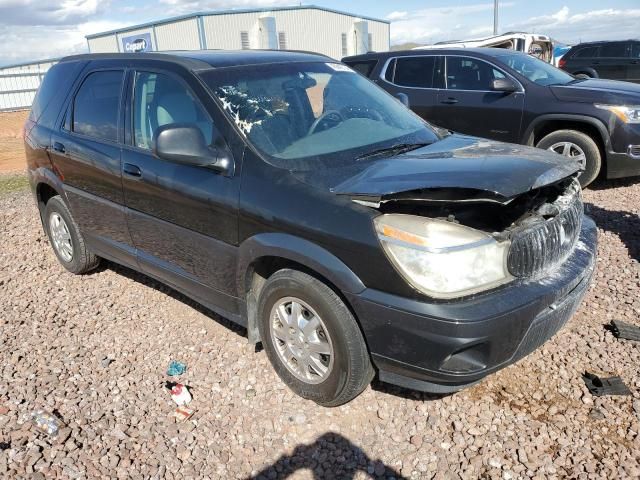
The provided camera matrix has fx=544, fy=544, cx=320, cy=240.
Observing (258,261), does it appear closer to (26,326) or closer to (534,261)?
(534,261)

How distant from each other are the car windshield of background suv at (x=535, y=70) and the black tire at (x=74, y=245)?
5846 millimetres

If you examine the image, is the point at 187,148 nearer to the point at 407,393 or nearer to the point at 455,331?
the point at 455,331

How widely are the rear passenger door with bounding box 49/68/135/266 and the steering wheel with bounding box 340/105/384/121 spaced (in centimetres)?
161

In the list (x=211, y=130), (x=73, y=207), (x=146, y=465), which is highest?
(x=211, y=130)

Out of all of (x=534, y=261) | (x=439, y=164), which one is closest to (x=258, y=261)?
(x=439, y=164)

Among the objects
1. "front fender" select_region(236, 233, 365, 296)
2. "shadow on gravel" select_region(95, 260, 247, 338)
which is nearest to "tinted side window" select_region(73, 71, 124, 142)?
"shadow on gravel" select_region(95, 260, 247, 338)

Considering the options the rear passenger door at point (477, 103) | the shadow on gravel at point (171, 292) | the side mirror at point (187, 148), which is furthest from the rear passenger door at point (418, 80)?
the side mirror at point (187, 148)

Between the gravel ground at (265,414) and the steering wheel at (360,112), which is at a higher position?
the steering wheel at (360,112)

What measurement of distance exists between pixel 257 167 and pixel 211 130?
1.54ft

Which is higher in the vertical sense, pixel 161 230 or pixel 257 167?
pixel 257 167

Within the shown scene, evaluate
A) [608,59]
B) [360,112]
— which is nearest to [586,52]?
[608,59]

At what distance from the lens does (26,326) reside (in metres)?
4.22

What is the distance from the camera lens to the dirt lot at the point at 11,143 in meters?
13.7

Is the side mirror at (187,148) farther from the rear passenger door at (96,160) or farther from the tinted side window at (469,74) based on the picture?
the tinted side window at (469,74)
